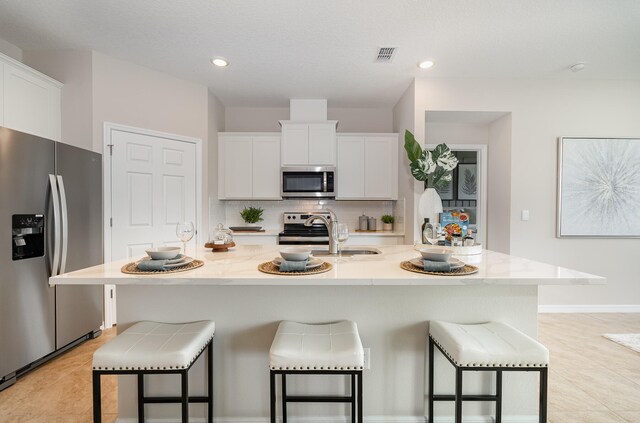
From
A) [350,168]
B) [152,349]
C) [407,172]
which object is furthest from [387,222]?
[152,349]

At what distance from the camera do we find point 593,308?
3529mm

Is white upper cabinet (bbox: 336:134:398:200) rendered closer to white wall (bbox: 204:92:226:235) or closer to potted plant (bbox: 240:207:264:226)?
potted plant (bbox: 240:207:264:226)

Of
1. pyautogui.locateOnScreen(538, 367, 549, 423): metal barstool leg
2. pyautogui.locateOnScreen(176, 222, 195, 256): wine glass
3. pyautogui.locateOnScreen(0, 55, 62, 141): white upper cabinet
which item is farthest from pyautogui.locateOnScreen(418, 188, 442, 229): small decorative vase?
pyautogui.locateOnScreen(0, 55, 62, 141): white upper cabinet

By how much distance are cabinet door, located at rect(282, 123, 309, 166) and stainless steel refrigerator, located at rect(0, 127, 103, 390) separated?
210 cm

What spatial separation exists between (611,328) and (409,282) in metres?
3.12

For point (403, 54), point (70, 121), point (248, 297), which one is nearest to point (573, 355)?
point (248, 297)

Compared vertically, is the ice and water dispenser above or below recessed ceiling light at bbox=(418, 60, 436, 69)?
below

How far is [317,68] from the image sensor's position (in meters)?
3.30

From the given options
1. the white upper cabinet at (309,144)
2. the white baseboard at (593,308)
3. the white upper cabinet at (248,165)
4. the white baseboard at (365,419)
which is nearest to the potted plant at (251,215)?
the white upper cabinet at (248,165)

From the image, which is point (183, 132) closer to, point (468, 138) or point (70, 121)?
point (70, 121)

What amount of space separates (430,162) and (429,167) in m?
0.05

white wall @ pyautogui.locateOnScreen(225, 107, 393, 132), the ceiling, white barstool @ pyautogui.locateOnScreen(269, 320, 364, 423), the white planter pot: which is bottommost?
white barstool @ pyautogui.locateOnScreen(269, 320, 364, 423)

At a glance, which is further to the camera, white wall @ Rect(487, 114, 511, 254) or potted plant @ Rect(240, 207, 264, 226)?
potted plant @ Rect(240, 207, 264, 226)

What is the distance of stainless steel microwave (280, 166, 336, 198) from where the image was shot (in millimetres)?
4133
